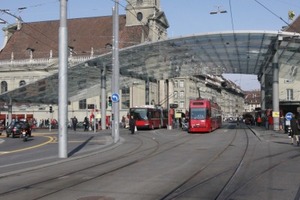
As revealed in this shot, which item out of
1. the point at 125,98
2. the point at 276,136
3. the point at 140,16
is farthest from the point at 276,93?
the point at 140,16

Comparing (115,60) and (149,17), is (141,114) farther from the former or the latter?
(149,17)

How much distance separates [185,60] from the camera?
5675 cm

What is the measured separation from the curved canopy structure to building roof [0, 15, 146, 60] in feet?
105

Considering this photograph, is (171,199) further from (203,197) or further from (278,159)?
(278,159)

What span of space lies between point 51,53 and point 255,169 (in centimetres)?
8953

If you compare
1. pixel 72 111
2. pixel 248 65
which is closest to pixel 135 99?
pixel 72 111

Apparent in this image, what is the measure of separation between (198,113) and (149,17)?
2230 inches

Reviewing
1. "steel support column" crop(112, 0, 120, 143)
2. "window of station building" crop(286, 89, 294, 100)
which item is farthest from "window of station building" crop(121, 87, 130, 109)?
"steel support column" crop(112, 0, 120, 143)

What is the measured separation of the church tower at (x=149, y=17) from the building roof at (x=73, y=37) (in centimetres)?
159

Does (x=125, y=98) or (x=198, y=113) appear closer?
(x=198, y=113)

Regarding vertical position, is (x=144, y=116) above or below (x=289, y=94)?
below

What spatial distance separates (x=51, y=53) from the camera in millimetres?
99688

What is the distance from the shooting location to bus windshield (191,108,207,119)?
43781 millimetres

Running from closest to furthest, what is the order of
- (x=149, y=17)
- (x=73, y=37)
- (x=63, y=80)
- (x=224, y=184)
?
(x=224, y=184) → (x=63, y=80) → (x=149, y=17) → (x=73, y=37)
